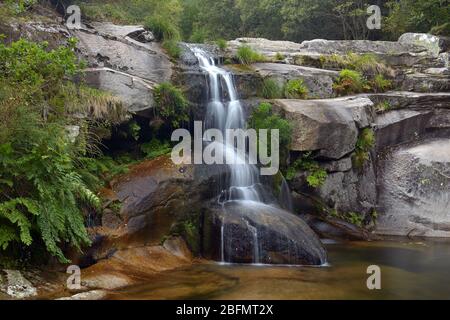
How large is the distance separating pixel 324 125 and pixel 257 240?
4.54 meters

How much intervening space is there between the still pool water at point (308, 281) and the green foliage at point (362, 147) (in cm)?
379

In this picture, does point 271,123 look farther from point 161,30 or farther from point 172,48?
point 161,30

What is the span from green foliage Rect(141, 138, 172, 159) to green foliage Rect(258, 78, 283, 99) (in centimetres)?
375

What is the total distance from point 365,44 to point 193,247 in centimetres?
1323

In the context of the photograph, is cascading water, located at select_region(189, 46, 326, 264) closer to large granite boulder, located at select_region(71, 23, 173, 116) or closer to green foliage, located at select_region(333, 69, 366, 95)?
large granite boulder, located at select_region(71, 23, 173, 116)

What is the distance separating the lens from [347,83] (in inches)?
611

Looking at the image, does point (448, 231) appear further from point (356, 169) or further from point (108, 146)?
point (108, 146)

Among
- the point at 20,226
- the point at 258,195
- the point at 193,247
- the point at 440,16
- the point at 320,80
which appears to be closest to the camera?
the point at 20,226

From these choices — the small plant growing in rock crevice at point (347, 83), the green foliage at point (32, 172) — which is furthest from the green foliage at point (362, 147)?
the green foliage at point (32, 172)

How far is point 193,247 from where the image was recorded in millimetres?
9477

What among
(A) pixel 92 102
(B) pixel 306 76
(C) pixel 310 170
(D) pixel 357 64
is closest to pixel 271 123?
(C) pixel 310 170

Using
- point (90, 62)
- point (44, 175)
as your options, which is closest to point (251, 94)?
point (90, 62)

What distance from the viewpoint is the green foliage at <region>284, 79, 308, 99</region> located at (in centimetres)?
1439

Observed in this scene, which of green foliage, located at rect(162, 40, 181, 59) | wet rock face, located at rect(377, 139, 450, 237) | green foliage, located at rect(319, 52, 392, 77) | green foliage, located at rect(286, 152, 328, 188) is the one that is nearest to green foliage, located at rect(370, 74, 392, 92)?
green foliage, located at rect(319, 52, 392, 77)
